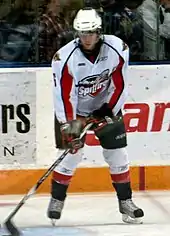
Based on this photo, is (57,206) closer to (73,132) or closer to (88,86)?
(73,132)

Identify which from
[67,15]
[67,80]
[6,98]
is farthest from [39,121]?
[67,80]

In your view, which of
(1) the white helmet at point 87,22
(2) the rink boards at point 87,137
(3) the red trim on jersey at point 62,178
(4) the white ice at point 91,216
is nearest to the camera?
(1) the white helmet at point 87,22

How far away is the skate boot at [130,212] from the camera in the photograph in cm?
543

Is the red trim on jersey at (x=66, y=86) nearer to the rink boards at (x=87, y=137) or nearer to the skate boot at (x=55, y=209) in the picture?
the skate boot at (x=55, y=209)

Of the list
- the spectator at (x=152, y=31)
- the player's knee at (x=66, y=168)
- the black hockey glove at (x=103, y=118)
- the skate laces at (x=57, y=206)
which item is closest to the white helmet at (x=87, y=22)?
the black hockey glove at (x=103, y=118)

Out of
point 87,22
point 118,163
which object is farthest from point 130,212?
point 87,22

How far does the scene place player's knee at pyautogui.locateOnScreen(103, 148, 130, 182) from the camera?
17.8 ft

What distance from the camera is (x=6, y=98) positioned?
→ 6301mm

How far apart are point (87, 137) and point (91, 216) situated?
806 mm

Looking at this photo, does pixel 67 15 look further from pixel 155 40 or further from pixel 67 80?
pixel 67 80

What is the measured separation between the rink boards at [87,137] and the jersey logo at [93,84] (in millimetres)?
1134

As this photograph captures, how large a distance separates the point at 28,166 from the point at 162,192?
1.08m

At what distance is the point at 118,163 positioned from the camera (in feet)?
17.9

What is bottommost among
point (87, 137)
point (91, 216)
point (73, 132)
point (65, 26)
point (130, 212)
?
point (91, 216)
